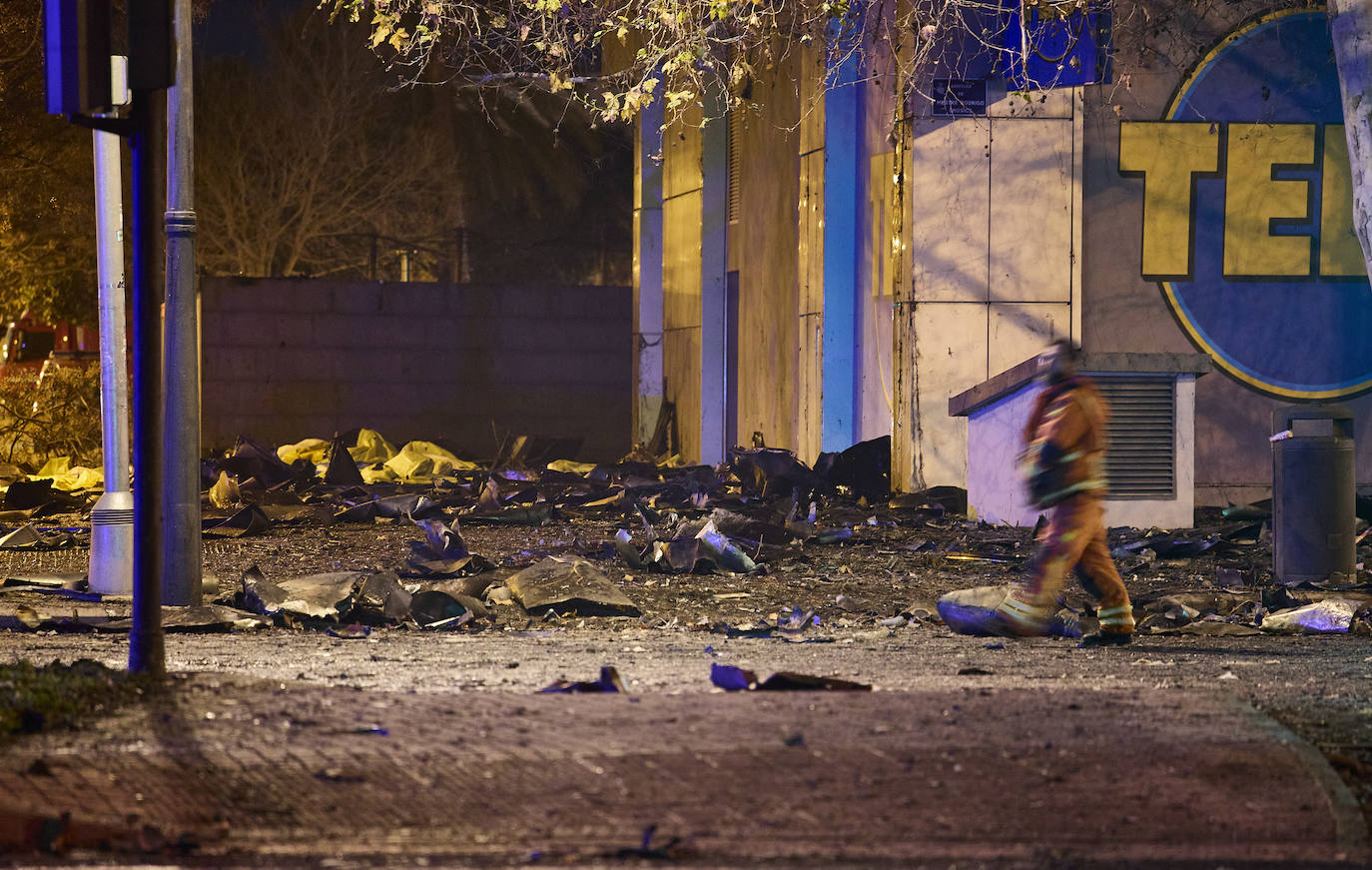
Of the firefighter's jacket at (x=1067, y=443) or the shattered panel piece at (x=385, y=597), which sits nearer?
the firefighter's jacket at (x=1067, y=443)

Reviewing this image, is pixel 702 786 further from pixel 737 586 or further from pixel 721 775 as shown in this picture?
pixel 737 586

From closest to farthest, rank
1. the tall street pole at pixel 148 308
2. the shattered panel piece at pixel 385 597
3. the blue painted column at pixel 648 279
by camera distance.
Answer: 1. the tall street pole at pixel 148 308
2. the shattered panel piece at pixel 385 597
3. the blue painted column at pixel 648 279

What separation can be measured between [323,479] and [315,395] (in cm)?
680

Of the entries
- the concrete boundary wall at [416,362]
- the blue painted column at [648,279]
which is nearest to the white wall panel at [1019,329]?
the blue painted column at [648,279]

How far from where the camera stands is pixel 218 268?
44.0 m

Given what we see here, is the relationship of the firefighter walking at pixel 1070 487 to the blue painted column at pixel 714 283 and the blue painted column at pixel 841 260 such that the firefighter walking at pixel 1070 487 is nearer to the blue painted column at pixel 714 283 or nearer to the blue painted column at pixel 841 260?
the blue painted column at pixel 841 260

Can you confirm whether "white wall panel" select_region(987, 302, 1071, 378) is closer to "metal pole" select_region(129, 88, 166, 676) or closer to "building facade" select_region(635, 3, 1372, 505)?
"building facade" select_region(635, 3, 1372, 505)

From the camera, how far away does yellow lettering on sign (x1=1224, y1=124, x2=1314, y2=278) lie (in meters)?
15.7

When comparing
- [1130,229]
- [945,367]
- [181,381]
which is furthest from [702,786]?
[1130,229]

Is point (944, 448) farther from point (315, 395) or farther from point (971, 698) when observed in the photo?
point (315, 395)

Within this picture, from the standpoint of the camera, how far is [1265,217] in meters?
15.7

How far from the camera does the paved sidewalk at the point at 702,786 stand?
4.45 m

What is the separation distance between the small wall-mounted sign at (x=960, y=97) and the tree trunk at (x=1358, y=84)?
406cm

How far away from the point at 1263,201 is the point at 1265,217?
0.17m
